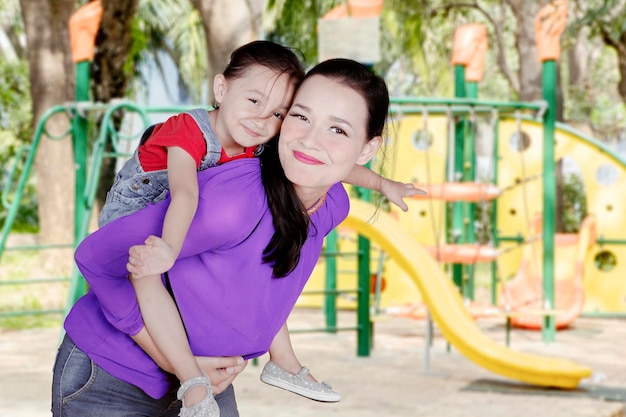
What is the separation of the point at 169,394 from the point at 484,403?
4.25 m

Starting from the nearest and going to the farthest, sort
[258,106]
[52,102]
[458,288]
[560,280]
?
[258,106] < [458,288] < [560,280] < [52,102]

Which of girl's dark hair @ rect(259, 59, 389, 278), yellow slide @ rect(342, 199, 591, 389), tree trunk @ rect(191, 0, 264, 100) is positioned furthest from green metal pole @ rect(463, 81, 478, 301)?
girl's dark hair @ rect(259, 59, 389, 278)

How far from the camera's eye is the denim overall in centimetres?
183

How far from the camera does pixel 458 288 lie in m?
8.59

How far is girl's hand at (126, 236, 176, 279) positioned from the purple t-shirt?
0.06m

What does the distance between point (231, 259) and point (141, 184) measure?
30cm

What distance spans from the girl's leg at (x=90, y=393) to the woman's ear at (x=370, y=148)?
0.55 metres

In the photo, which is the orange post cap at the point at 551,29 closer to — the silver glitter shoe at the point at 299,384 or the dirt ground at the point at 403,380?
the dirt ground at the point at 403,380

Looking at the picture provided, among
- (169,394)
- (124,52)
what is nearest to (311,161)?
(169,394)

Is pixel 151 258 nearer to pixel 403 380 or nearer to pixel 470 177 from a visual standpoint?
pixel 403 380

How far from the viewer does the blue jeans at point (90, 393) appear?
5.76ft

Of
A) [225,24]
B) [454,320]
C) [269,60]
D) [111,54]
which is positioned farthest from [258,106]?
[111,54]

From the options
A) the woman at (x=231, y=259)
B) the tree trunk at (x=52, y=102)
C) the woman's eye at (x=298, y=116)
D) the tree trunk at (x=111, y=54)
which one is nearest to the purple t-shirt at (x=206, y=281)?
the woman at (x=231, y=259)

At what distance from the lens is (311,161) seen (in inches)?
66.6
